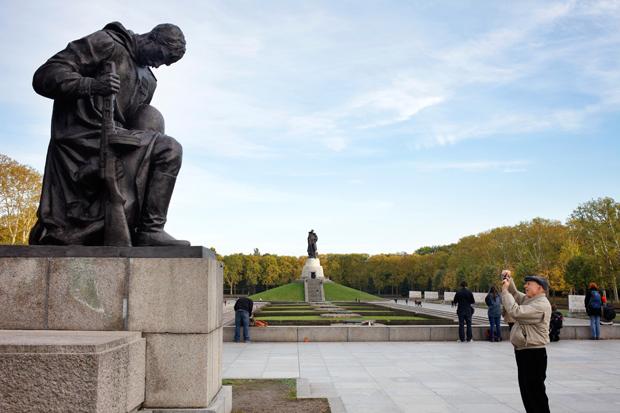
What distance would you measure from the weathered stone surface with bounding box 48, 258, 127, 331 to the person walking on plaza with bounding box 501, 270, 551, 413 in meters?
3.79

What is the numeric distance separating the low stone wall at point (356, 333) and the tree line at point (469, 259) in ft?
83.6

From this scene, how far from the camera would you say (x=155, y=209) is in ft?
16.5

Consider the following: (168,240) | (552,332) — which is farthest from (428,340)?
(168,240)

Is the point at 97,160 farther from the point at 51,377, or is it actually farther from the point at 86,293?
the point at 51,377

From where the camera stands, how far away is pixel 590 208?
1939 inches

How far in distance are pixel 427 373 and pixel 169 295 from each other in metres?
7.19

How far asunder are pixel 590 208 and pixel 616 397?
46.8 meters

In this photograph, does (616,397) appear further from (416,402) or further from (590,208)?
(590,208)

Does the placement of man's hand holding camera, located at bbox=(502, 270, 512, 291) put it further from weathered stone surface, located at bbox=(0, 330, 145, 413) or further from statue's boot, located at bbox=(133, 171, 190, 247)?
weathered stone surface, located at bbox=(0, 330, 145, 413)

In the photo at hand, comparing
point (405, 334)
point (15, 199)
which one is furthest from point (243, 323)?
point (15, 199)

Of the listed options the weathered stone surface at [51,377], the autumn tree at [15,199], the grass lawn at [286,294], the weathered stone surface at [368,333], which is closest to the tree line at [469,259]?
the autumn tree at [15,199]

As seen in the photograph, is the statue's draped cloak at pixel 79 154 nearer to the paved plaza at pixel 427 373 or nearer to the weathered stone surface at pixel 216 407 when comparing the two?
the weathered stone surface at pixel 216 407

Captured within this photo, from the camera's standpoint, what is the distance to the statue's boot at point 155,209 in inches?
195

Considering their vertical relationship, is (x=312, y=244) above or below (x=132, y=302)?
above
